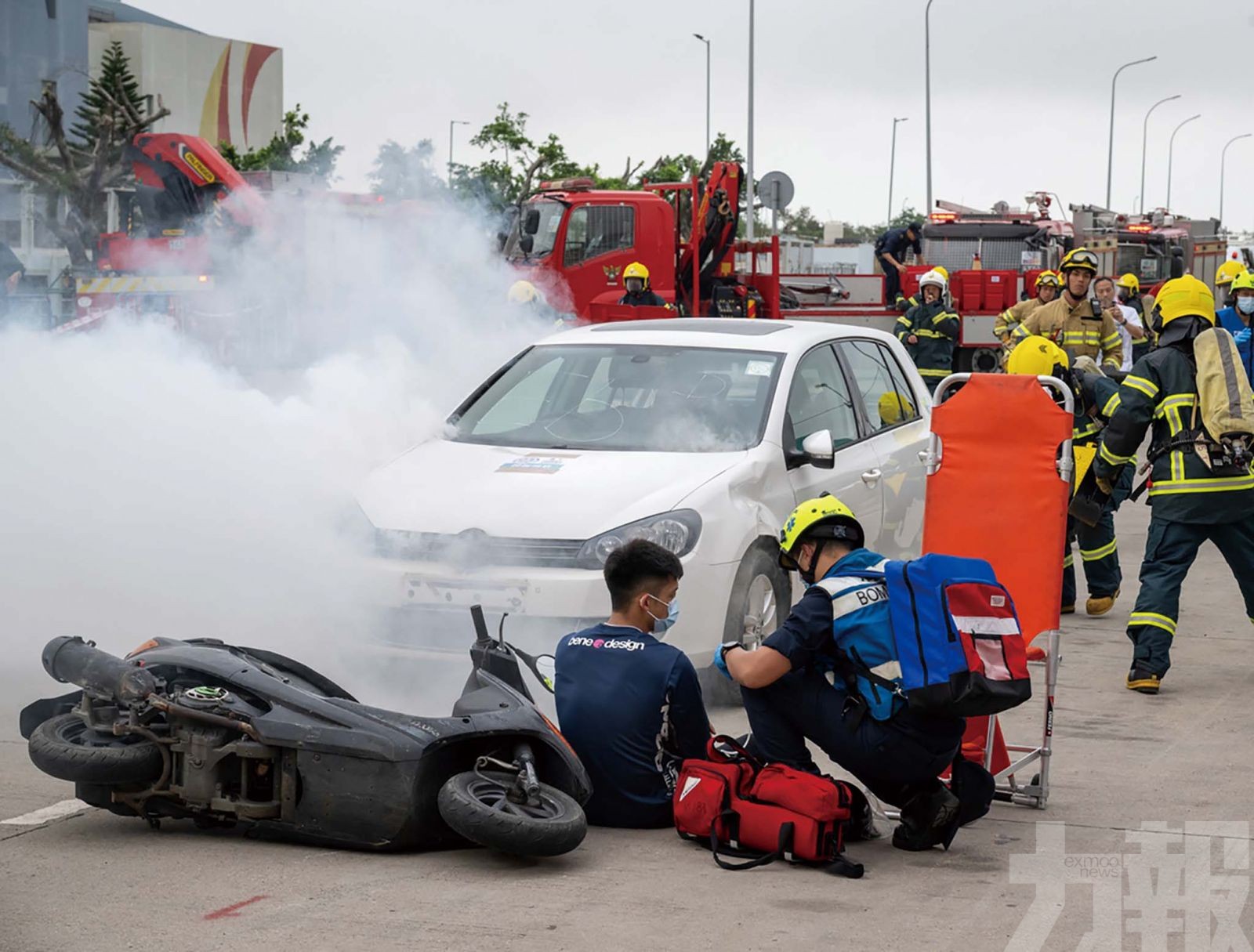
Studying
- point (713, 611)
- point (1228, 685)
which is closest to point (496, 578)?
point (713, 611)

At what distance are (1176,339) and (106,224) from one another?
51.9 ft

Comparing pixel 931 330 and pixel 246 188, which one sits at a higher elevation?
pixel 246 188

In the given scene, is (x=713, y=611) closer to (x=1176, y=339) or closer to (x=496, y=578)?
(x=496, y=578)

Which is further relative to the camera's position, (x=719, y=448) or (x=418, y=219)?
(x=418, y=219)

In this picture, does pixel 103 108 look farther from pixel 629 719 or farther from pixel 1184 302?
pixel 629 719

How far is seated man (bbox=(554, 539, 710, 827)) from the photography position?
532 centimetres

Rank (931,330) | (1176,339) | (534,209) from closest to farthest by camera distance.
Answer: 1. (1176,339)
2. (931,330)
3. (534,209)

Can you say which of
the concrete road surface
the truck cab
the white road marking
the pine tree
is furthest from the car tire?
the pine tree

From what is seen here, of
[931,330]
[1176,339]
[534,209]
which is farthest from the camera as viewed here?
[534,209]

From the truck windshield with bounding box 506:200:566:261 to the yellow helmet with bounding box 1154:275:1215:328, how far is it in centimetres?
1291

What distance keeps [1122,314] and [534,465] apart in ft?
37.1

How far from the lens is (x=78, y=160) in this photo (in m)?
20.9

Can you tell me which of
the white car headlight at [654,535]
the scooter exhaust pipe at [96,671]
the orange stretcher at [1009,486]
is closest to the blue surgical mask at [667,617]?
the white car headlight at [654,535]

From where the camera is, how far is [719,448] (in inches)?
293
